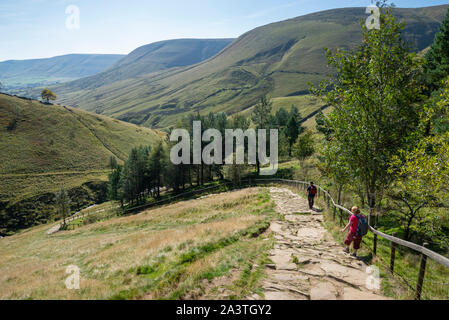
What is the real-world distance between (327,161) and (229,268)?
829 cm

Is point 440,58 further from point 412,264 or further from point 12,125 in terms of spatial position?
point 12,125

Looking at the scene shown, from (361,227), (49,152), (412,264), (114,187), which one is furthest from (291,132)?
(49,152)

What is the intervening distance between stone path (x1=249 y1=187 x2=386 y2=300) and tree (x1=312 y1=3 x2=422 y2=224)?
3898 millimetres

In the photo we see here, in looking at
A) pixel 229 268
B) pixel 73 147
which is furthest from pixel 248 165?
pixel 73 147

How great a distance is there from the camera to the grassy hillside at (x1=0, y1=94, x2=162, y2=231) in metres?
71.1

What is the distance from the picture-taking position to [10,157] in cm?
8025

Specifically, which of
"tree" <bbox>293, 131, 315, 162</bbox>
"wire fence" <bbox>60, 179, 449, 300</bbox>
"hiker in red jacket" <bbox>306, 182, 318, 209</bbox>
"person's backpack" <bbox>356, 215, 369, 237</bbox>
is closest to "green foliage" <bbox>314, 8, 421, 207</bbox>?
"person's backpack" <bbox>356, 215, 369, 237</bbox>

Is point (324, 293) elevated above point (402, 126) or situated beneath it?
situated beneath

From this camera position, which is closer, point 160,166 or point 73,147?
point 160,166

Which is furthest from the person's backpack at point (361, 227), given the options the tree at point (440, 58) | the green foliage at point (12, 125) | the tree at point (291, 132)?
the green foliage at point (12, 125)

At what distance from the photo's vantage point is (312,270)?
816 centimetres

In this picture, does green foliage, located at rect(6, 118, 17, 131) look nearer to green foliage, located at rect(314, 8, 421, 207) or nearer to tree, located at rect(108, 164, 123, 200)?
tree, located at rect(108, 164, 123, 200)
